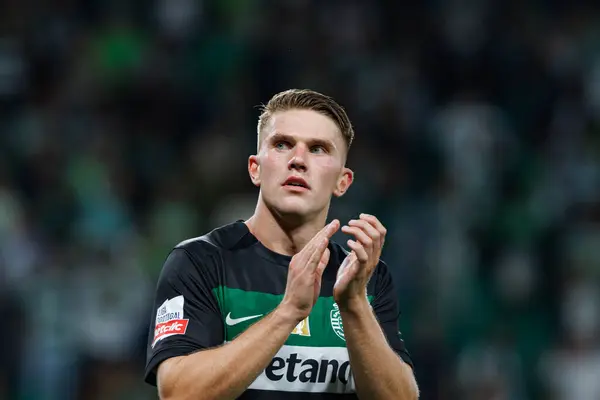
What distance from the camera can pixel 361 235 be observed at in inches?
149

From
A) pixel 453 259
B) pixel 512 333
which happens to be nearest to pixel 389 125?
pixel 453 259

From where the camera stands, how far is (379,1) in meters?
11.5

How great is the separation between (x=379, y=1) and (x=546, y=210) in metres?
3.10

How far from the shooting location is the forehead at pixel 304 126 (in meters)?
4.30

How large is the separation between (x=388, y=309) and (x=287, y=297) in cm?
78

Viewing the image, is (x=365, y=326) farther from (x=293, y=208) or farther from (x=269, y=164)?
(x=269, y=164)

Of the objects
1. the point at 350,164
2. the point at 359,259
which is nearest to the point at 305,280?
Answer: the point at 359,259

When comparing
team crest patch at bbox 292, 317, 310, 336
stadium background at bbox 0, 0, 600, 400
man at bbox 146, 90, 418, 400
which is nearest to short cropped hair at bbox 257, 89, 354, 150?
man at bbox 146, 90, 418, 400

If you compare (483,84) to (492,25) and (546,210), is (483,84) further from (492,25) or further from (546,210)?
(546,210)

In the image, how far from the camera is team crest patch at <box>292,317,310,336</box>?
4.11 metres

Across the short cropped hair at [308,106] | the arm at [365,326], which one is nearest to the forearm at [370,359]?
the arm at [365,326]

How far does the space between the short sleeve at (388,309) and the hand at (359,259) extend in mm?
527

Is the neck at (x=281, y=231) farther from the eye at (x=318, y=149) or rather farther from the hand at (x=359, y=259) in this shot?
the hand at (x=359, y=259)

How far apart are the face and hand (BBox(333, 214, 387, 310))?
1.48ft
